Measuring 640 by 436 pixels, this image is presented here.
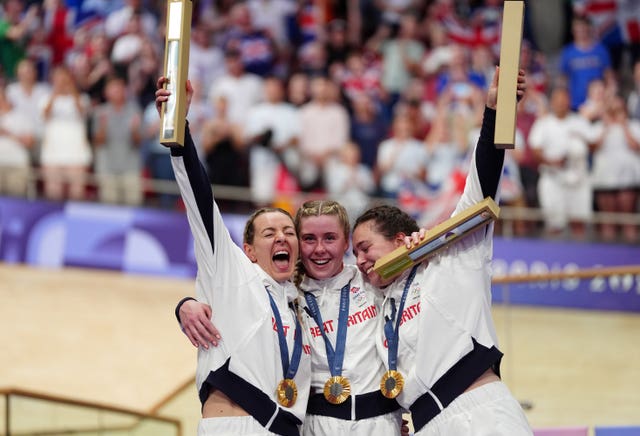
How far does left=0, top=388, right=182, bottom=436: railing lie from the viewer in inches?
274

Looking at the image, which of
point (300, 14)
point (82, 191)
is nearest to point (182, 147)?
point (82, 191)

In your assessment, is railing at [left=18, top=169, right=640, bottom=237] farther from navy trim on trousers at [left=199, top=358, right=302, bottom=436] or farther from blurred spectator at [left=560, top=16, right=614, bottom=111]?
navy trim on trousers at [left=199, top=358, right=302, bottom=436]

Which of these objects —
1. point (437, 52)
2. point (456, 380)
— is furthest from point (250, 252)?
point (437, 52)

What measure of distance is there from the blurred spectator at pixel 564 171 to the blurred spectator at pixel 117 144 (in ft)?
15.6

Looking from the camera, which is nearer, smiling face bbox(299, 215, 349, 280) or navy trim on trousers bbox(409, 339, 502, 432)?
navy trim on trousers bbox(409, 339, 502, 432)

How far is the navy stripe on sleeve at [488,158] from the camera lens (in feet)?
15.5

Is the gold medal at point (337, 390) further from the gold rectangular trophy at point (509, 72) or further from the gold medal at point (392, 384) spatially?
the gold rectangular trophy at point (509, 72)

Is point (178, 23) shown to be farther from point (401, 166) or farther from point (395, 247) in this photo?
point (401, 166)

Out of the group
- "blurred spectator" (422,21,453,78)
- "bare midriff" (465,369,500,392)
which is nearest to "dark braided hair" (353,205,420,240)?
"bare midriff" (465,369,500,392)

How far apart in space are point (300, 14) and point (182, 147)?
10514 mm

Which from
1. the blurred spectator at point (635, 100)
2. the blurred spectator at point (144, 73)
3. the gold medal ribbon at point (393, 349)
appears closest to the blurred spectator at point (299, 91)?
the blurred spectator at point (144, 73)

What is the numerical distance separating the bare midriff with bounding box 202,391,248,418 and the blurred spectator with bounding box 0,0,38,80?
36.9 feet

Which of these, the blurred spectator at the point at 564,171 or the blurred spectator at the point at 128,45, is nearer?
the blurred spectator at the point at 564,171

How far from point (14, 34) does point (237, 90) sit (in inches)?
142
